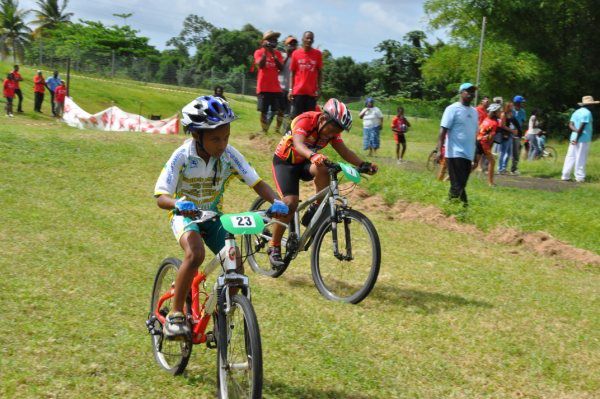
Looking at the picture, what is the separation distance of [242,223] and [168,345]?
1.56 m

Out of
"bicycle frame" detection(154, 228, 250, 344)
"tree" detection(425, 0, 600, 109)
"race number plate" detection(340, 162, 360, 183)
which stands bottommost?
"bicycle frame" detection(154, 228, 250, 344)

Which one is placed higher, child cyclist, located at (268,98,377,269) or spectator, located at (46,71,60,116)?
spectator, located at (46,71,60,116)

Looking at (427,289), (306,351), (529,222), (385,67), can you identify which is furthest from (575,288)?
(385,67)

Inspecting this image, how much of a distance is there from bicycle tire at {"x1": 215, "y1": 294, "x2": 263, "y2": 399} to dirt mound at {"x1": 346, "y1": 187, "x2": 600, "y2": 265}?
7.11 meters

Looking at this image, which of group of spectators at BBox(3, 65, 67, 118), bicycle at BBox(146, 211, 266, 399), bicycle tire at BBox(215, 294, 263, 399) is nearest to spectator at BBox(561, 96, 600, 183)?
bicycle at BBox(146, 211, 266, 399)

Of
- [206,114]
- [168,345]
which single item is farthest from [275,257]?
[206,114]

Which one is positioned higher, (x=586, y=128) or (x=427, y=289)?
(x=586, y=128)

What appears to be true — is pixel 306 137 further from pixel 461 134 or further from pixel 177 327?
pixel 461 134

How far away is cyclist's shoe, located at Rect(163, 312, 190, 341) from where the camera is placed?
197 inches

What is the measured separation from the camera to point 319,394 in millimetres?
5367

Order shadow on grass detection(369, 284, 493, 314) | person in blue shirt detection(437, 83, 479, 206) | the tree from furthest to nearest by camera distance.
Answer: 1. the tree
2. person in blue shirt detection(437, 83, 479, 206)
3. shadow on grass detection(369, 284, 493, 314)

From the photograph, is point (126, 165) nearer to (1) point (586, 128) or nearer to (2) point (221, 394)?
(2) point (221, 394)

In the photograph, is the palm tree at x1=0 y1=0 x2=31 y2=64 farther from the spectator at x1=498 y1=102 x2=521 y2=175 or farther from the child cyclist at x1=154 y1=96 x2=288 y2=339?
the child cyclist at x1=154 y1=96 x2=288 y2=339

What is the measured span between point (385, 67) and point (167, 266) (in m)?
63.0
